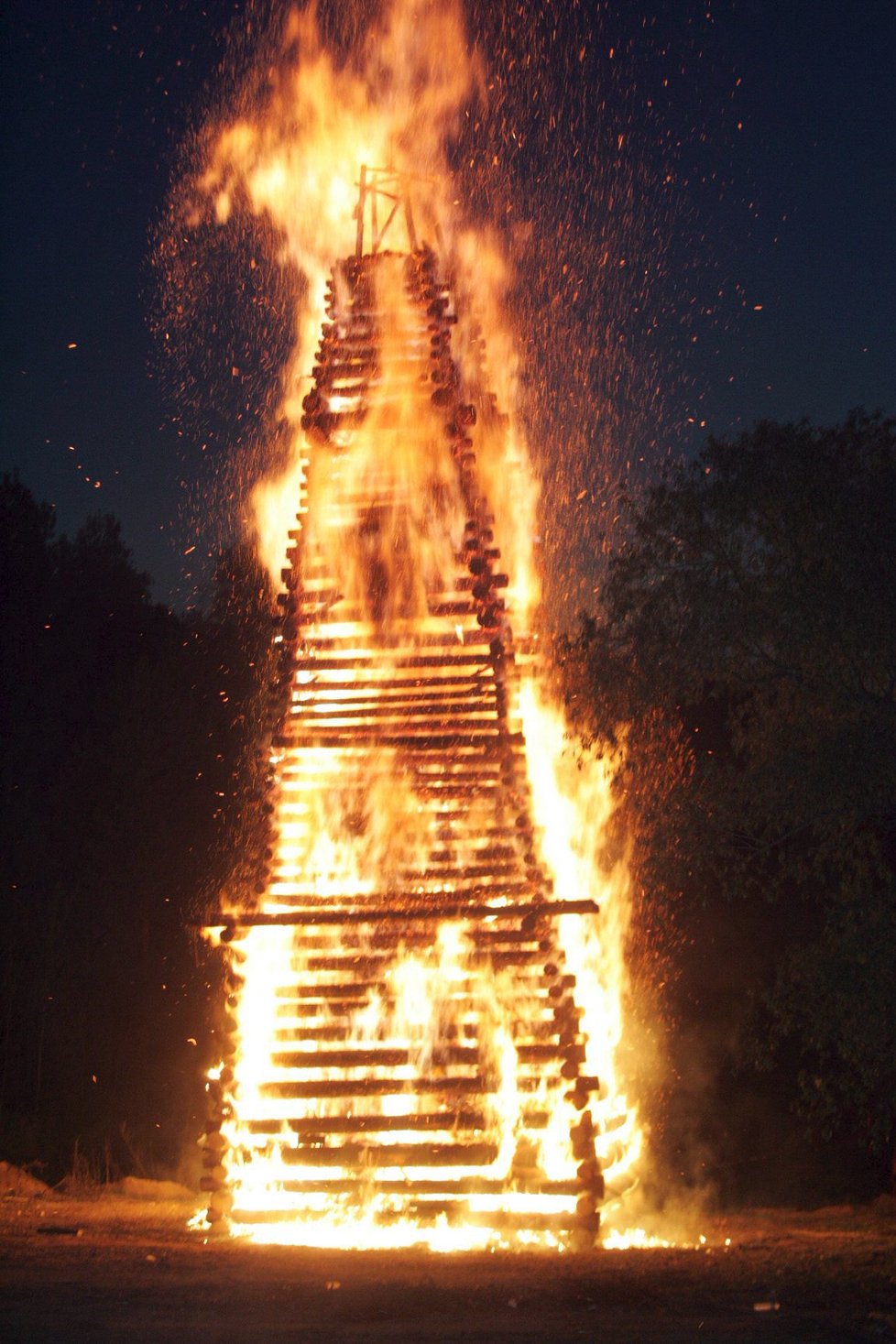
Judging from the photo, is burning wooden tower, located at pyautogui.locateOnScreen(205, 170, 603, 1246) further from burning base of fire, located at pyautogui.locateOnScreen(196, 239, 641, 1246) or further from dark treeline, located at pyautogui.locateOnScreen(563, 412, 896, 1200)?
dark treeline, located at pyautogui.locateOnScreen(563, 412, 896, 1200)

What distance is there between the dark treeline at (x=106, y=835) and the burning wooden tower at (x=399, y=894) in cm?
873

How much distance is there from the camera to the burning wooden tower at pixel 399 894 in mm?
12148

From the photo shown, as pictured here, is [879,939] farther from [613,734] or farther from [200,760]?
[200,760]

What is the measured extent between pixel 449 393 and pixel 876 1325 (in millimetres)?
10058

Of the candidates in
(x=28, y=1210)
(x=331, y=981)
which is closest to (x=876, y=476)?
(x=331, y=981)

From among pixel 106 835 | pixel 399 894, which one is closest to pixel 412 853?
pixel 399 894

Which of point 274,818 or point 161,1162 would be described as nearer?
point 274,818

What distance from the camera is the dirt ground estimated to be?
7.68m

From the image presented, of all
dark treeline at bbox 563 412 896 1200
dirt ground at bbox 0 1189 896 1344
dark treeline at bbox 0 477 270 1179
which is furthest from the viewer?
dark treeline at bbox 0 477 270 1179

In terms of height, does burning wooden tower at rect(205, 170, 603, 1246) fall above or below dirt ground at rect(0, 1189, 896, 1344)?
above

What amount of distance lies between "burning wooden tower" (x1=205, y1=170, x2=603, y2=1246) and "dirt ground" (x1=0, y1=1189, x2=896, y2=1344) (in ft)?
3.85

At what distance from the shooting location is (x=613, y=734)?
43.0 ft

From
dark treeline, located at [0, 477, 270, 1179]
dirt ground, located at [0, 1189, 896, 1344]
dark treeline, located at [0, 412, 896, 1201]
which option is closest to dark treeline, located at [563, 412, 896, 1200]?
dark treeline, located at [0, 412, 896, 1201]

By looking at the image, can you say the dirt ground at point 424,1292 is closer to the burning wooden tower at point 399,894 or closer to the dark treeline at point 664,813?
the burning wooden tower at point 399,894
